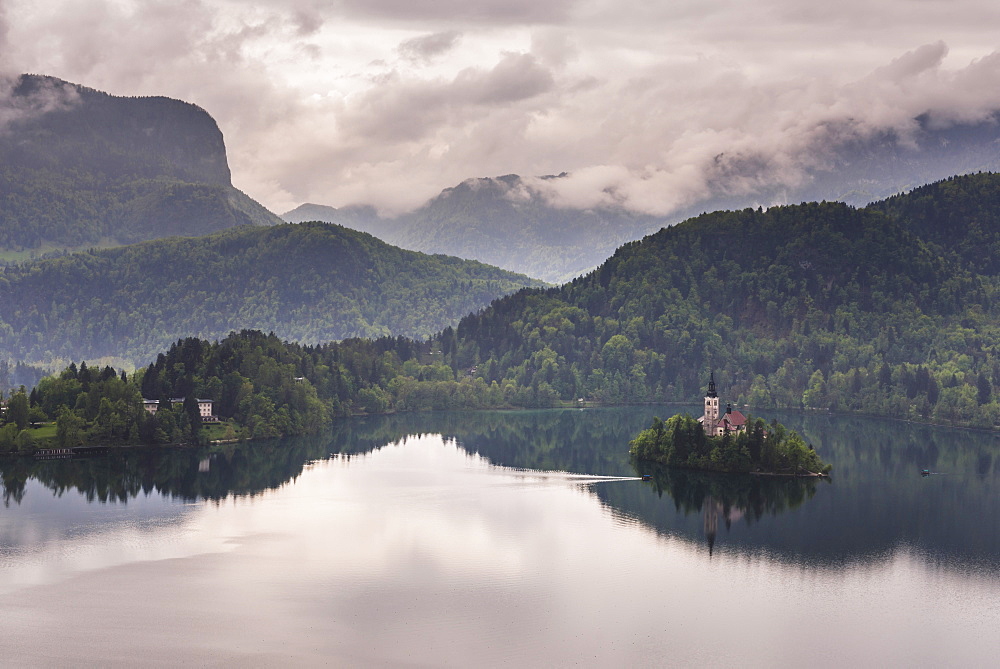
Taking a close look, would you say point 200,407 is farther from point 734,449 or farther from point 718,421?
point 734,449

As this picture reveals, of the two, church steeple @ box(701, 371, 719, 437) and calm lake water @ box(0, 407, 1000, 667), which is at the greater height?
church steeple @ box(701, 371, 719, 437)

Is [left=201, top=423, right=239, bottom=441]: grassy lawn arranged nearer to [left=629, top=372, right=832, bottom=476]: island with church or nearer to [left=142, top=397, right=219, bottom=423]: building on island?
[left=142, top=397, right=219, bottom=423]: building on island

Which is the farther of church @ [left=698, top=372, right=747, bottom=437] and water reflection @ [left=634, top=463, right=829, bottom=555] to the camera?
church @ [left=698, top=372, right=747, bottom=437]

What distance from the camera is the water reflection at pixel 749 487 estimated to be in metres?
105

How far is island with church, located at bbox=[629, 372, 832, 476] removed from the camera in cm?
13788

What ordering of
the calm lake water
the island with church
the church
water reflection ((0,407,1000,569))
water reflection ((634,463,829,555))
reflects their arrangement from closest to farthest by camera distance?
the calm lake water < water reflection ((0,407,1000,569)) < water reflection ((634,463,829,555)) < the island with church < the church

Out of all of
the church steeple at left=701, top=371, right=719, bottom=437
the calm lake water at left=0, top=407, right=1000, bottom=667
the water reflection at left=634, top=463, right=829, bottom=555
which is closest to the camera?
the calm lake water at left=0, top=407, right=1000, bottom=667

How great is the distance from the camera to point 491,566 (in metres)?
93.8

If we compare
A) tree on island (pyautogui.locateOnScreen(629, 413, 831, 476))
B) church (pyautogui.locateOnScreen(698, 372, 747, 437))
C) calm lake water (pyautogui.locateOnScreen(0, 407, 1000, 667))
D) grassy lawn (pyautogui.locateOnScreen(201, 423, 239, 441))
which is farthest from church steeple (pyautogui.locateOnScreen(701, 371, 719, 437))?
grassy lawn (pyautogui.locateOnScreen(201, 423, 239, 441))

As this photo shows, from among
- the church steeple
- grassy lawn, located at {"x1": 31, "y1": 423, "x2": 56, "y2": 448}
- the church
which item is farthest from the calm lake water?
the church steeple

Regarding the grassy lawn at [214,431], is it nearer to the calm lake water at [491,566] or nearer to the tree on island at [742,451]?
the calm lake water at [491,566]

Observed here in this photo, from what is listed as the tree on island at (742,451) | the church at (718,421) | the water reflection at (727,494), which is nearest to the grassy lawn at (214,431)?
the water reflection at (727,494)

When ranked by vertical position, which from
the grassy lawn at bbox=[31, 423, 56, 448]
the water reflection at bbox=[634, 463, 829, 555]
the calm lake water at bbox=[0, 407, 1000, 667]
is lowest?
the calm lake water at bbox=[0, 407, 1000, 667]

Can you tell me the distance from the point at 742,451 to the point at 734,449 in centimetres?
127
